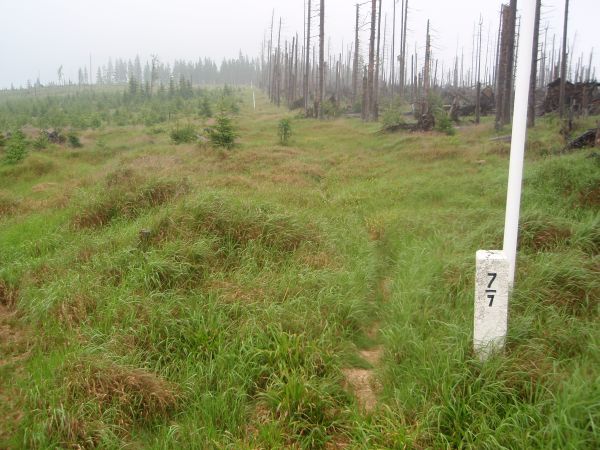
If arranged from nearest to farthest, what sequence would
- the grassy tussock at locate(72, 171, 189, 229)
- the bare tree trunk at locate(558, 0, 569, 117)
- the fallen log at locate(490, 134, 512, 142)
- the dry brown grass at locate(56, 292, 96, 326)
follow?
the dry brown grass at locate(56, 292, 96, 326) → the grassy tussock at locate(72, 171, 189, 229) → the fallen log at locate(490, 134, 512, 142) → the bare tree trunk at locate(558, 0, 569, 117)

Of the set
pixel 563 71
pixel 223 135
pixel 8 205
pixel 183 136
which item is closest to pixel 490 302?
pixel 8 205

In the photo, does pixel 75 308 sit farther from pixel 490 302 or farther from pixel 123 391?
pixel 490 302

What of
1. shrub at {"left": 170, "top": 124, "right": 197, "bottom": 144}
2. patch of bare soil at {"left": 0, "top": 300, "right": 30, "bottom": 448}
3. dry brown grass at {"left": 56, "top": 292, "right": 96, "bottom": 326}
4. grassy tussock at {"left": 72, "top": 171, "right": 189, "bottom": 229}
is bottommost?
patch of bare soil at {"left": 0, "top": 300, "right": 30, "bottom": 448}

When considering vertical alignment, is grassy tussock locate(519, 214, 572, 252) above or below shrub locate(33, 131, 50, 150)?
below

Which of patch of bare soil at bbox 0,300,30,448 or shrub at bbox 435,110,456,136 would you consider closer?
patch of bare soil at bbox 0,300,30,448

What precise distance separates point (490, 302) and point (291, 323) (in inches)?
67.5

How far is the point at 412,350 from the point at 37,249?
5.74 m

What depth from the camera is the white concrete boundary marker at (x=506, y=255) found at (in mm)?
3240

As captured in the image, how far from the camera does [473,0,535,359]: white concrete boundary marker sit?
3240 mm

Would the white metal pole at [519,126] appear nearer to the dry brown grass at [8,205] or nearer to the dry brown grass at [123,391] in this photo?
the dry brown grass at [123,391]

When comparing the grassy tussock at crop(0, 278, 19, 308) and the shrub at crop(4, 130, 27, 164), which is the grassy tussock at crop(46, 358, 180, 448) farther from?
the shrub at crop(4, 130, 27, 164)

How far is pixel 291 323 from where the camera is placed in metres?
4.19

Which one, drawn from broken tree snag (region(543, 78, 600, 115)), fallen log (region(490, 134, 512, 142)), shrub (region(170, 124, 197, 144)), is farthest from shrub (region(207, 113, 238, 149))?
broken tree snag (region(543, 78, 600, 115))

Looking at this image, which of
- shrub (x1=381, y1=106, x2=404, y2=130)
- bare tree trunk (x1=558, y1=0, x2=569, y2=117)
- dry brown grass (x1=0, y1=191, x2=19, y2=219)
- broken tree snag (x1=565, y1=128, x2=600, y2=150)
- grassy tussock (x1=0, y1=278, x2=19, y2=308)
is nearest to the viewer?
grassy tussock (x1=0, y1=278, x2=19, y2=308)
